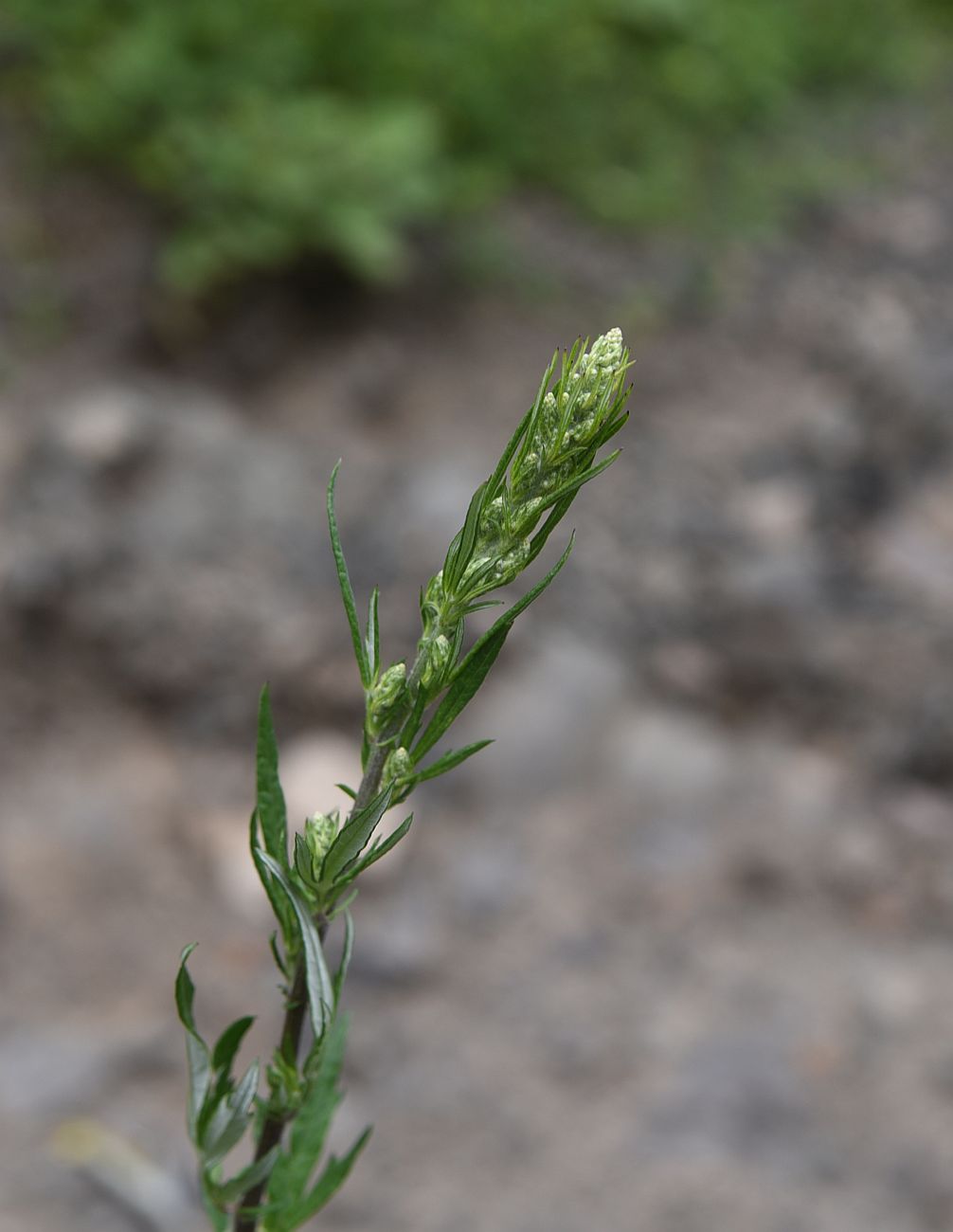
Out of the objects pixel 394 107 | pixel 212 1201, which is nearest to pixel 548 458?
pixel 212 1201

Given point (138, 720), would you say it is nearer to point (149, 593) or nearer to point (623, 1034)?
point (149, 593)

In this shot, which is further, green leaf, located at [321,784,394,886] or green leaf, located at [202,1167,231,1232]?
green leaf, located at [202,1167,231,1232]

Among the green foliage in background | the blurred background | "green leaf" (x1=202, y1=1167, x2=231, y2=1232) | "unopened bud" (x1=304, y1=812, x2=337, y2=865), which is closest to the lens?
"unopened bud" (x1=304, y1=812, x2=337, y2=865)

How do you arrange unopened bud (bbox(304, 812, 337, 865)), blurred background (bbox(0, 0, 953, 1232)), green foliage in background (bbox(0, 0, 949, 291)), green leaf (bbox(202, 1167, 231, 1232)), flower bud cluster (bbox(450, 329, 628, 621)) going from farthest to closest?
green foliage in background (bbox(0, 0, 949, 291))
blurred background (bbox(0, 0, 953, 1232))
green leaf (bbox(202, 1167, 231, 1232))
unopened bud (bbox(304, 812, 337, 865))
flower bud cluster (bbox(450, 329, 628, 621))

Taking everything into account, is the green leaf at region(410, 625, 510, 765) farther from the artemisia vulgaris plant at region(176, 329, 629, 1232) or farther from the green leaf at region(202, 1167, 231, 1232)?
the green leaf at region(202, 1167, 231, 1232)

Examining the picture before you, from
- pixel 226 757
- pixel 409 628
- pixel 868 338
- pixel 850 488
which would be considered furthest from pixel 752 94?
pixel 226 757

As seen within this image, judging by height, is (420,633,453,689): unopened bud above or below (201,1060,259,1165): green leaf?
above

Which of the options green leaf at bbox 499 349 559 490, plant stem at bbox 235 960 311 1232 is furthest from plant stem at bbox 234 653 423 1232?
green leaf at bbox 499 349 559 490
